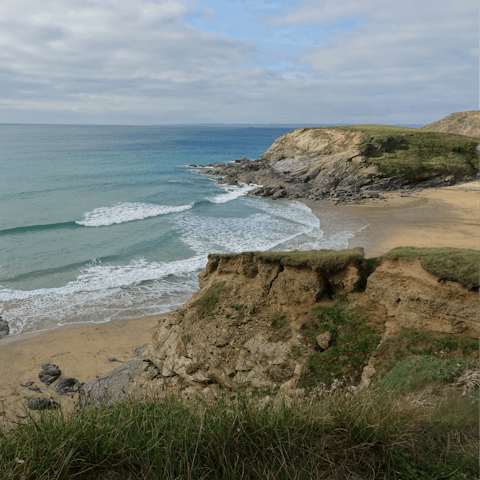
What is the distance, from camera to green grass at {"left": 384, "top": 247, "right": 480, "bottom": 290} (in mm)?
7030

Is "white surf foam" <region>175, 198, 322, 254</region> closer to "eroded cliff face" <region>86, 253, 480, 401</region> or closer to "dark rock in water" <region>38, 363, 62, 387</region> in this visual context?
"dark rock in water" <region>38, 363, 62, 387</region>

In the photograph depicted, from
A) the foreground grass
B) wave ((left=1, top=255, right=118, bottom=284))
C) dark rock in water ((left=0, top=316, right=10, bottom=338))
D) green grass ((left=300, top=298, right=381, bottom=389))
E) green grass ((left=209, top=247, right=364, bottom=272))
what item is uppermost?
green grass ((left=209, top=247, right=364, bottom=272))

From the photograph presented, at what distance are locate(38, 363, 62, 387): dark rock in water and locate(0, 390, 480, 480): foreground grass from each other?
9523 millimetres

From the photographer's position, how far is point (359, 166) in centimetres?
4609

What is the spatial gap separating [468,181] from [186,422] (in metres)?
53.0

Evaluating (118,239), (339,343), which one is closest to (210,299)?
(339,343)

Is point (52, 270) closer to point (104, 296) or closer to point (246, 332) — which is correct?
point (104, 296)

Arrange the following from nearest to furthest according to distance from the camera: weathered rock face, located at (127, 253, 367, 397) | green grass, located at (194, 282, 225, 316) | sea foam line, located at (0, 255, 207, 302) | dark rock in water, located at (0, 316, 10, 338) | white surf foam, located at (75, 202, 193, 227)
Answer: weathered rock face, located at (127, 253, 367, 397) < green grass, located at (194, 282, 225, 316) < dark rock in water, located at (0, 316, 10, 338) < sea foam line, located at (0, 255, 207, 302) < white surf foam, located at (75, 202, 193, 227)

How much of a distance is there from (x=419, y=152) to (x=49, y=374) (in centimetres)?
5277

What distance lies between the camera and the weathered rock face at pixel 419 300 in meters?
6.95

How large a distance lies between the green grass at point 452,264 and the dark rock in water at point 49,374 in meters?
11.6

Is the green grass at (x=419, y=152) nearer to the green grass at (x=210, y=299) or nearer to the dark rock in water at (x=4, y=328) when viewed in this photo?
the green grass at (x=210, y=299)

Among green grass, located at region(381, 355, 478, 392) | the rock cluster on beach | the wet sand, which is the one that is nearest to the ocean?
the wet sand

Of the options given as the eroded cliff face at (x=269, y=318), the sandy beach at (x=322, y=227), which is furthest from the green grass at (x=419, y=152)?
the eroded cliff face at (x=269, y=318)
